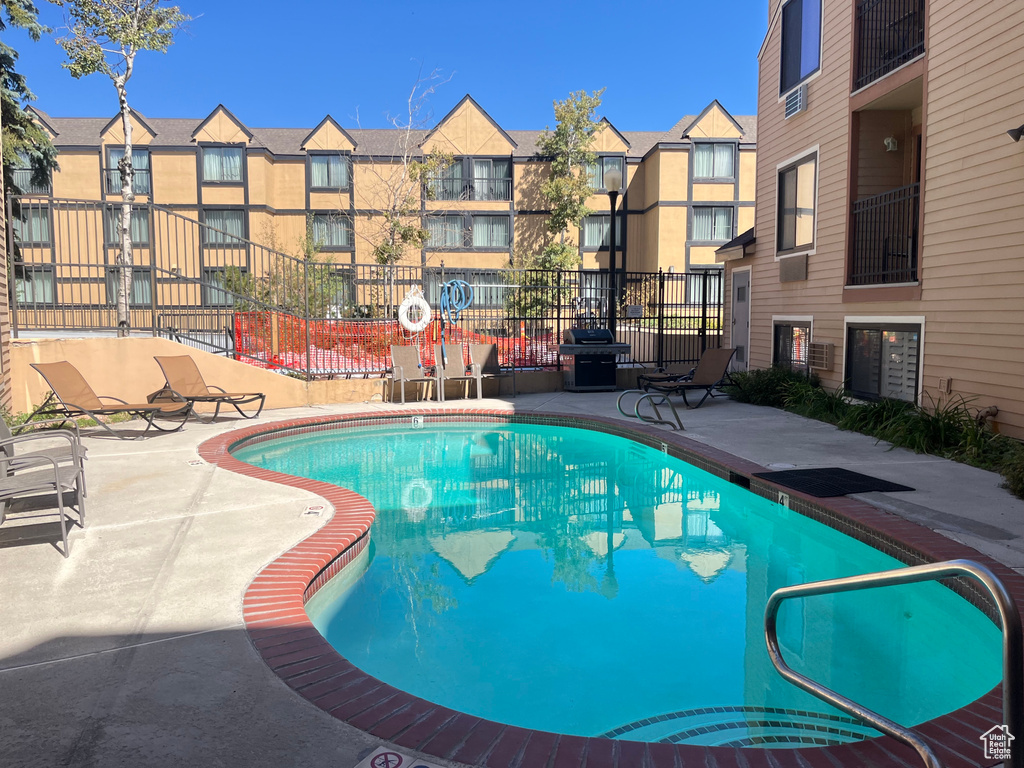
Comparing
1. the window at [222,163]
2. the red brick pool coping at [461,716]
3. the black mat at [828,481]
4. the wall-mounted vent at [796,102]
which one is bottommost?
the red brick pool coping at [461,716]

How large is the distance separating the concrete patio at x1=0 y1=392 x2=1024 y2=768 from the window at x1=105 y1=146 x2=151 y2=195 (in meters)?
28.2

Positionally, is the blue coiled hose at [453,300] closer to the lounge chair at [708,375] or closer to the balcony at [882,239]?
the lounge chair at [708,375]

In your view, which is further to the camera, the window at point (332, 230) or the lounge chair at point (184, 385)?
the window at point (332, 230)

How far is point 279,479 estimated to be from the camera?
6602 millimetres

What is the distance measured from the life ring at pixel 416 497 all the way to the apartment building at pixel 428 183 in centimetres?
2369

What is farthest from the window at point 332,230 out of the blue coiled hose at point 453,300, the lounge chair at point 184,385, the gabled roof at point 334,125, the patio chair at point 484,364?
the lounge chair at point 184,385

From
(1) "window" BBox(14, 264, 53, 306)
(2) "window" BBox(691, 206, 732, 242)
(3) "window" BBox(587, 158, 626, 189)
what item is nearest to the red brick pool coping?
(1) "window" BBox(14, 264, 53, 306)

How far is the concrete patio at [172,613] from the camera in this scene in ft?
8.09

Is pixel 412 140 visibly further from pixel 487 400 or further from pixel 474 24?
pixel 487 400

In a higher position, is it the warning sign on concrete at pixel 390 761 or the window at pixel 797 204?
the window at pixel 797 204

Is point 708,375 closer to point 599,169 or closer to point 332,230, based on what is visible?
point 599,169

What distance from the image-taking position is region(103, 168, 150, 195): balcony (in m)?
30.8

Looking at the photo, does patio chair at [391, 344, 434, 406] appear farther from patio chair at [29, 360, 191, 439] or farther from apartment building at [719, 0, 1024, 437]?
apartment building at [719, 0, 1024, 437]

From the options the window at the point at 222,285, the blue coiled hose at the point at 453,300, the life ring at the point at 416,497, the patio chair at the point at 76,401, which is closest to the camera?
the life ring at the point at 416,497
